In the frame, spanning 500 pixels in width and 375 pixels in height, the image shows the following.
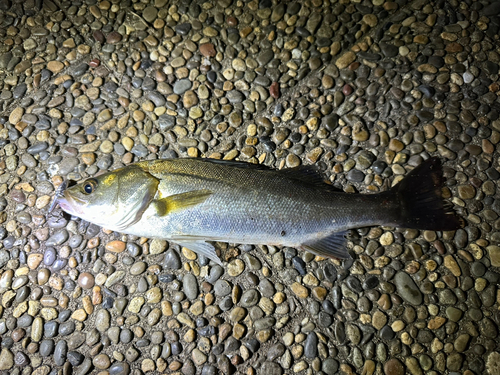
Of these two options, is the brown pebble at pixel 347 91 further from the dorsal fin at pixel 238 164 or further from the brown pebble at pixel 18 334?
the brown pebble at pixel 18 334

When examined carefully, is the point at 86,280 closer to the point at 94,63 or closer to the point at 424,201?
the point at 94,63

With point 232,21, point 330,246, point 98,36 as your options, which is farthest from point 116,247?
point 232,21

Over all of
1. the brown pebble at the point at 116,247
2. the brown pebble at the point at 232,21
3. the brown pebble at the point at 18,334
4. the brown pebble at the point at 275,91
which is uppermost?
the brown pebble at the point at 232,21

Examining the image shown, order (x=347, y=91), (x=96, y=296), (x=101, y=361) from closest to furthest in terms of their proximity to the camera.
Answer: (x=101, y=361) → (x=96, y=296) → (x=347, y=91)

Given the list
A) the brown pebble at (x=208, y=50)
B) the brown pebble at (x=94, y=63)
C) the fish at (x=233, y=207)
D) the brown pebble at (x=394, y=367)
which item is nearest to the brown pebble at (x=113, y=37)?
the brown pebble at (x=94, y=63)

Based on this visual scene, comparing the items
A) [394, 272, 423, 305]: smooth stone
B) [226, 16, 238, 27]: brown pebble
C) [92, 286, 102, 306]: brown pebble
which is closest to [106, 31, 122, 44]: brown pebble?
[226, 16, 238, 27]: brown pebble

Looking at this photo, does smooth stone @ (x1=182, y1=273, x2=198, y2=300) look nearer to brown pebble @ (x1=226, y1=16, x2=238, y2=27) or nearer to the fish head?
the fish head
